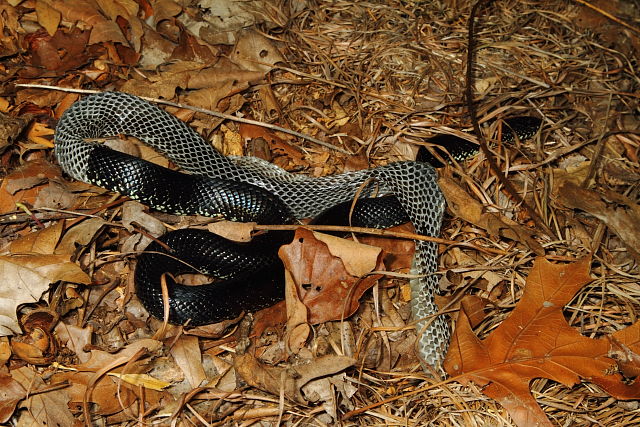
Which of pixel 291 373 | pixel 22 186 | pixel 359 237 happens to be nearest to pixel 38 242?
pixel 22 186

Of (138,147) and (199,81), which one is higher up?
(199,81)

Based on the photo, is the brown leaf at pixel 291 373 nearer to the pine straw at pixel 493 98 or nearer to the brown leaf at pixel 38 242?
the pine straw at pixel 493 98

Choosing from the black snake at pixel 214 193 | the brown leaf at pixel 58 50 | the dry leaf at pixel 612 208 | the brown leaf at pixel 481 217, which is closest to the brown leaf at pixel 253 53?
the black snake at pixel 214 193

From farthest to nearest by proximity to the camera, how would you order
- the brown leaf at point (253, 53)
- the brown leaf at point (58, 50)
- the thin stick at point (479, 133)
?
1. the brown leaf at point (253, 53)
2. the brown leaf at point (58, 50)
3. the thin stick at point (479, 133)

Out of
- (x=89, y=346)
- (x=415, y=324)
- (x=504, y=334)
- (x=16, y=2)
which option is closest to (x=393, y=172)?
(x=415, y=324)

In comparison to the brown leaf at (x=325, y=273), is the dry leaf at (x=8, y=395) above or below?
below

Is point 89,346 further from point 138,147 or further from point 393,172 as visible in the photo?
point 393,172
